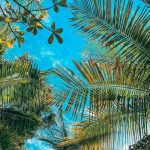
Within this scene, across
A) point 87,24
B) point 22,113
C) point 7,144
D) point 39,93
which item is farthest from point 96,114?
point 22,113

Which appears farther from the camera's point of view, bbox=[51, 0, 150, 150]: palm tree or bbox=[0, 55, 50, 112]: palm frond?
bbox=[0, 55, 50, 112]: palm frond

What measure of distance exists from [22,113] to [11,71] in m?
2.59

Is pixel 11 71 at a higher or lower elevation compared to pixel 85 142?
higher

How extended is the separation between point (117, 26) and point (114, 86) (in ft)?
3.31

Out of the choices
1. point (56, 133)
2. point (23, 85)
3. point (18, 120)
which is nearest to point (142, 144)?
point (23, 85)

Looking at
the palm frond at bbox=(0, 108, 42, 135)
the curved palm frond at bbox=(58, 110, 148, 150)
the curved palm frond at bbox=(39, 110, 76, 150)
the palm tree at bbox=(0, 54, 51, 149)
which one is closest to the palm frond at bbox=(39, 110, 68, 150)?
the curved palm frond at bbox=(39, 110, 76, 150)

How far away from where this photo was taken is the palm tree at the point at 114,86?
620 centimetres

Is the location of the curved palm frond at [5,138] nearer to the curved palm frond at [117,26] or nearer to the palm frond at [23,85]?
the palm frond at [23,85]

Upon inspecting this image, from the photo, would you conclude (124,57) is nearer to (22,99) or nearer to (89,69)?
(89,69)

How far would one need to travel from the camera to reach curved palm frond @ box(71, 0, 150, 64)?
6.66m

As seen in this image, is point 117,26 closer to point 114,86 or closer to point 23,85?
point 114,86

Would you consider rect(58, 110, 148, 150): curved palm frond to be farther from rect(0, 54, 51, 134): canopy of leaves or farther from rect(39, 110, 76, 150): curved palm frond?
rect(39, 110, 76, 150): curved palm frond

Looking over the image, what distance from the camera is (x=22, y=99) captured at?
9.27 m

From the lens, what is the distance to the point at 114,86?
253 inches
